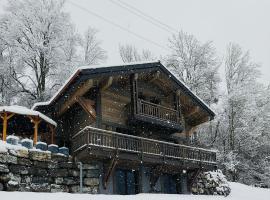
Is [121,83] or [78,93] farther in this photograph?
[121,83]

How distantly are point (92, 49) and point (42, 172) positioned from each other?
2085cm

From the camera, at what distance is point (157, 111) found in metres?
23.5

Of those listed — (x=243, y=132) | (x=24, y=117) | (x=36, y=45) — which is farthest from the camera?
(x=243, y=132)

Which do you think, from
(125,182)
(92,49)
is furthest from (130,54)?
(125,182)

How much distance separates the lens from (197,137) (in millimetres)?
37625

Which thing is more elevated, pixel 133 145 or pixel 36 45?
pixel 36 45

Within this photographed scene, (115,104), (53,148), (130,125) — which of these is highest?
(115,104)

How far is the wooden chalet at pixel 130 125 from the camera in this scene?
19750 millimetres

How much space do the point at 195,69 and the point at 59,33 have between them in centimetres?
1238

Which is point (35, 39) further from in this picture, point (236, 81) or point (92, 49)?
point (236, 81)

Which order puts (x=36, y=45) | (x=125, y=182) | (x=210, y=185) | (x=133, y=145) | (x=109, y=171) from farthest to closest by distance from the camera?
1. (x=36, y=45)
2. (x=210, y=185)
3. (x=125, y=182)
4. (x=133, y=145)
5. (x=109, y=171)

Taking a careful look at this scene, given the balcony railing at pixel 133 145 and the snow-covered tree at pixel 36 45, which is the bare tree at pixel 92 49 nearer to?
the snow-covered tree at pixel 36 45

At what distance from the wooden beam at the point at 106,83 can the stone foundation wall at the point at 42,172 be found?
4.08m

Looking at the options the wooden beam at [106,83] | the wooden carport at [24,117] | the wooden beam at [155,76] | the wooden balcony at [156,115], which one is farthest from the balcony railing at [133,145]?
the wooden beam at [155,76]
